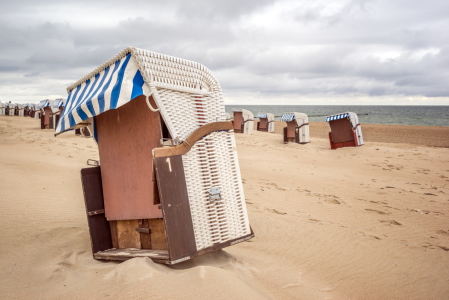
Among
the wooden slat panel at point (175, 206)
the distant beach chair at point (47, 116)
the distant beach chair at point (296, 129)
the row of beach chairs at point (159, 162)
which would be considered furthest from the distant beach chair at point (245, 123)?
the wooden slat panel at point (175, 206)

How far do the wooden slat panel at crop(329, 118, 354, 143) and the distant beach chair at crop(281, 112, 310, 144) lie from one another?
184cm

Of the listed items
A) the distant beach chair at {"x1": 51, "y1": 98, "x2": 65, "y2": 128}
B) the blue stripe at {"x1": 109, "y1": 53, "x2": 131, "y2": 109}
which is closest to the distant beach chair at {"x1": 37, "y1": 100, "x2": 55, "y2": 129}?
the distant beach chair at {"x1": 51, "y1": 98, "x2": 65, "y2": 128}

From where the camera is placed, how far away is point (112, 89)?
2529mm

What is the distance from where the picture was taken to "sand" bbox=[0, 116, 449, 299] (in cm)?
243

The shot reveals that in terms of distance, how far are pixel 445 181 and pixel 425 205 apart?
116 inches

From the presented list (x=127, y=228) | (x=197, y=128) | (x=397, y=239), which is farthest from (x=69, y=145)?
(x=397, y=239)

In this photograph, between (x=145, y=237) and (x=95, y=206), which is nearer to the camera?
(x=145, y=237)

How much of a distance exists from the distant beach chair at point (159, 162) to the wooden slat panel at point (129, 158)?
1 cm

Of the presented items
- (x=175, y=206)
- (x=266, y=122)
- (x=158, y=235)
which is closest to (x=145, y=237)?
(x=158, y=235)

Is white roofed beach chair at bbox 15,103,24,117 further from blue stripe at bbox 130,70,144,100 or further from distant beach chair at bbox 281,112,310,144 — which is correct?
blue stripe at bbox 130,70,144,100

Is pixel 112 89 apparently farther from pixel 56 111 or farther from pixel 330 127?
pixel 56 111

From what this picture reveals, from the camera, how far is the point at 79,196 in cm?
556

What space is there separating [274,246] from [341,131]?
1060 centimetres

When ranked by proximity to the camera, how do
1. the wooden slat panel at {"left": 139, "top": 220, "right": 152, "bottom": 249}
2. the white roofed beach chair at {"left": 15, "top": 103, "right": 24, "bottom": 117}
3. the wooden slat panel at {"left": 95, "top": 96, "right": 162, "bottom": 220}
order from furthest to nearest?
the white roofed beach chair at {"left": 15, "top": 103, "right": 24, "bottom": 117} < the wooden slat panel at {"left": 139, "top": 220, "right": 152, "bottom": 249} < the wooden slat panel at {"left": 95, "top": 96, "right": 162, "bottom": 220}
